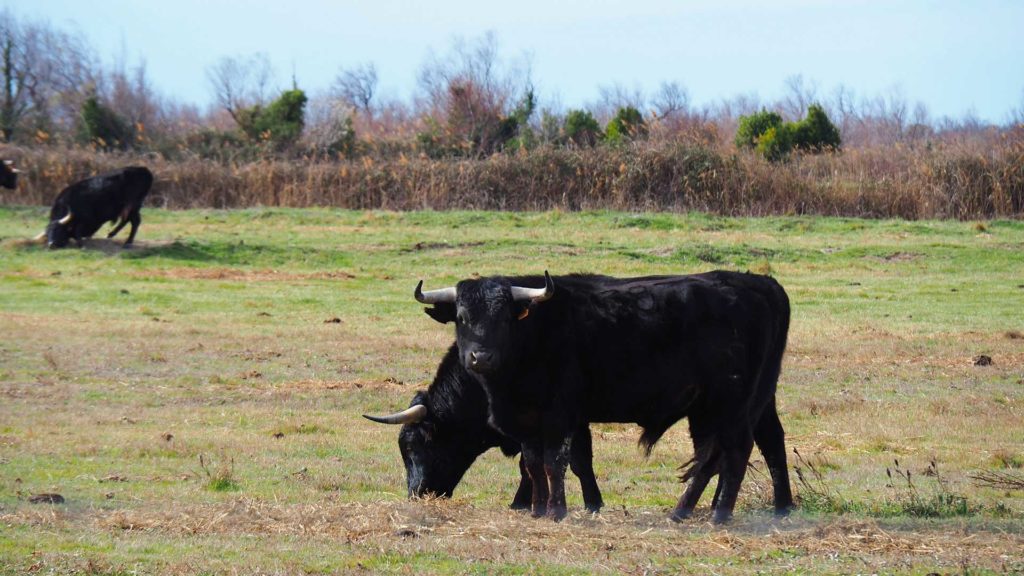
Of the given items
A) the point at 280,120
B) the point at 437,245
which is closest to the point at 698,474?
the point at 437,245

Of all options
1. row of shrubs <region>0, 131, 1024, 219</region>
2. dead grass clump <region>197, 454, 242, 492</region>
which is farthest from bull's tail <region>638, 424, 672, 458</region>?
row of shrubs <region>0, 131, 1024, 219</region>

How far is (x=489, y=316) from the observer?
32.3 ft

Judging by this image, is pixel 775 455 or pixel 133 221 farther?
pixel 133 221

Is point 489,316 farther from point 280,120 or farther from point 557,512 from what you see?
point 280,120

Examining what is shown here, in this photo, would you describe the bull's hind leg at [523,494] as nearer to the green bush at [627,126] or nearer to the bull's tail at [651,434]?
the bull's tail at [651,434]

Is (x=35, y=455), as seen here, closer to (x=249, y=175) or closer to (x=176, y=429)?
(x=176, y=429)

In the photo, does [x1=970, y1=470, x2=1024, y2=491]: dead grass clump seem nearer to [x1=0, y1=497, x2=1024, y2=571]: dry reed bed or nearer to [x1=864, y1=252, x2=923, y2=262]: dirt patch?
[x1=0, y1=497, x2=1024, y2=571]: dry reed bed

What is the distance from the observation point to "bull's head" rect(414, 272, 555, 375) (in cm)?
965

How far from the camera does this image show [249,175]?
3859 centimetres

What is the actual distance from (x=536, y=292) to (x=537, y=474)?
4.74ft

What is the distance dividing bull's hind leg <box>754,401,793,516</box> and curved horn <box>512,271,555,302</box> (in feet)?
6.93

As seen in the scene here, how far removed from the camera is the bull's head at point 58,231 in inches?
1160

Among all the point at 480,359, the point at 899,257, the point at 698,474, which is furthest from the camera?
the point at 899,257

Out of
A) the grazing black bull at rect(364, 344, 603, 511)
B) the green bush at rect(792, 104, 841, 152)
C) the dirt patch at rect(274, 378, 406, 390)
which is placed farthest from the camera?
the green bush at rect(792, 104, 841, 152)
